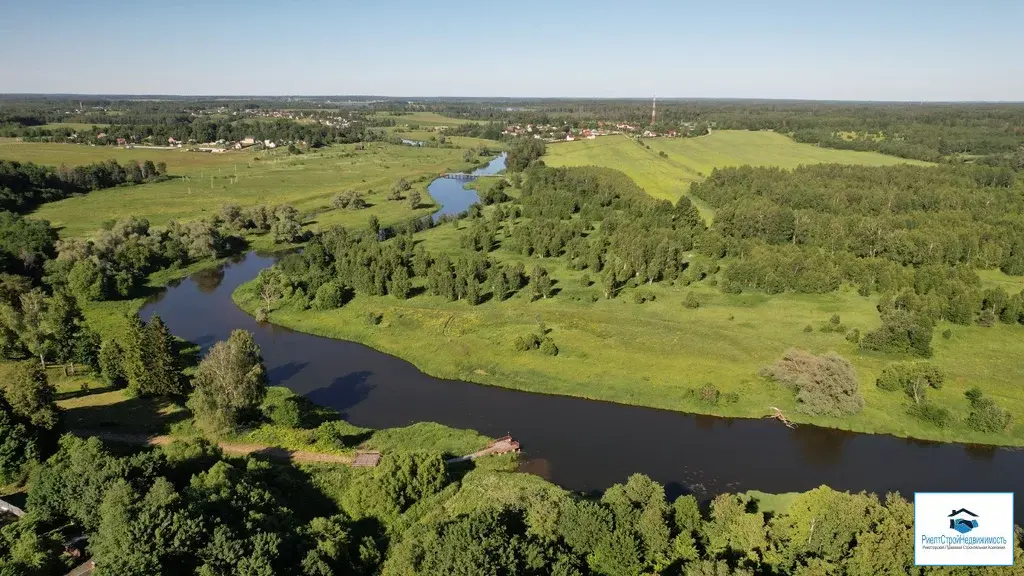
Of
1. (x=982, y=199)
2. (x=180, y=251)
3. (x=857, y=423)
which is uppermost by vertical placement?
(x=982, y=199)

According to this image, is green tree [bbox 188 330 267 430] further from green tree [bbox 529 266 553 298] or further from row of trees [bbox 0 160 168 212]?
row of trees [bbox 0 160 168 212]

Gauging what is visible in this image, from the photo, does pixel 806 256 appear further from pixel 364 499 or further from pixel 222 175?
pixel 222 175

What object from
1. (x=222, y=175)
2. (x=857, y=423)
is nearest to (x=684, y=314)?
(x=857, y=423)

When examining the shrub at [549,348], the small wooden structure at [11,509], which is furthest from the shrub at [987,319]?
the small wooden structure at [11,509]

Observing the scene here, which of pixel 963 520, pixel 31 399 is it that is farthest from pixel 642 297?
pixel 31 399

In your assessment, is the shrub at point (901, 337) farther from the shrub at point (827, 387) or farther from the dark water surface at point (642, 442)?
the dark water surface at point (642, 442)

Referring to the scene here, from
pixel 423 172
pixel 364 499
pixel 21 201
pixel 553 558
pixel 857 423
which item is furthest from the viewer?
pixel 423 172

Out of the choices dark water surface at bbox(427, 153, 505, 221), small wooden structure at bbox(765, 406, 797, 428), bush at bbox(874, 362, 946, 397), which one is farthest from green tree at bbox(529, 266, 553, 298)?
dark water surface at bbox(427, 153, 505, 221)
